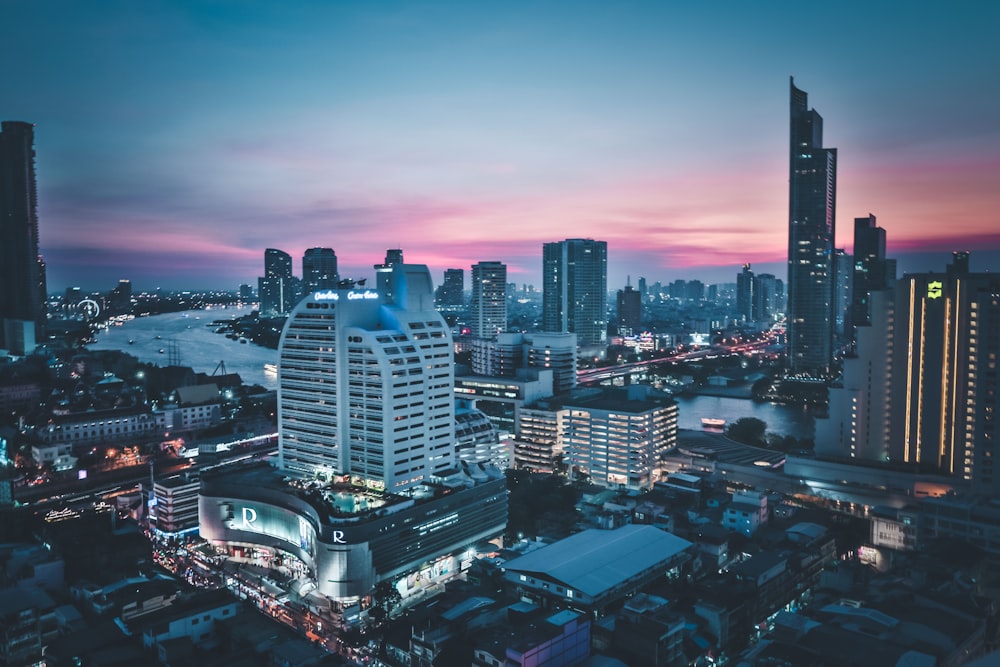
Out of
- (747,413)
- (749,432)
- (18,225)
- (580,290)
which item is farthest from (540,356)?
(18,225)

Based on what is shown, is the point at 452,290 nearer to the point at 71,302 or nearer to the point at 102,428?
the point at 71,302

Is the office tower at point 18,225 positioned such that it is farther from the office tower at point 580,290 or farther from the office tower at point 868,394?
the office tower at point 868,394

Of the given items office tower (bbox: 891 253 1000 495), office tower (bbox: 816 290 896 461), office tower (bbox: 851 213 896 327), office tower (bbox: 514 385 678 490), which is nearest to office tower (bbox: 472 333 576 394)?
office tower (bbox: 514 385 678 490)

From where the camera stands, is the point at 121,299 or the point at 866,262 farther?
the point at 121,299

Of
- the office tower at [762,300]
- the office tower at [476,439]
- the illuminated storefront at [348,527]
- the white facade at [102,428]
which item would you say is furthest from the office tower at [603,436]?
the office tower at [762,300]

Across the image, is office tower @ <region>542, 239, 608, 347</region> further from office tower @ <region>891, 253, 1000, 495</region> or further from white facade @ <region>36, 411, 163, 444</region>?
office tower @ <region>891, 253, 1000, 495</region>

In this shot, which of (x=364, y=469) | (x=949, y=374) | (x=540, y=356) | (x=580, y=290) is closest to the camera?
(x=364, y=469)

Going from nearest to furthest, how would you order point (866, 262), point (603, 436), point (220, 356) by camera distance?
point (603, 436) < point (866, 262) < point (220, 356)
